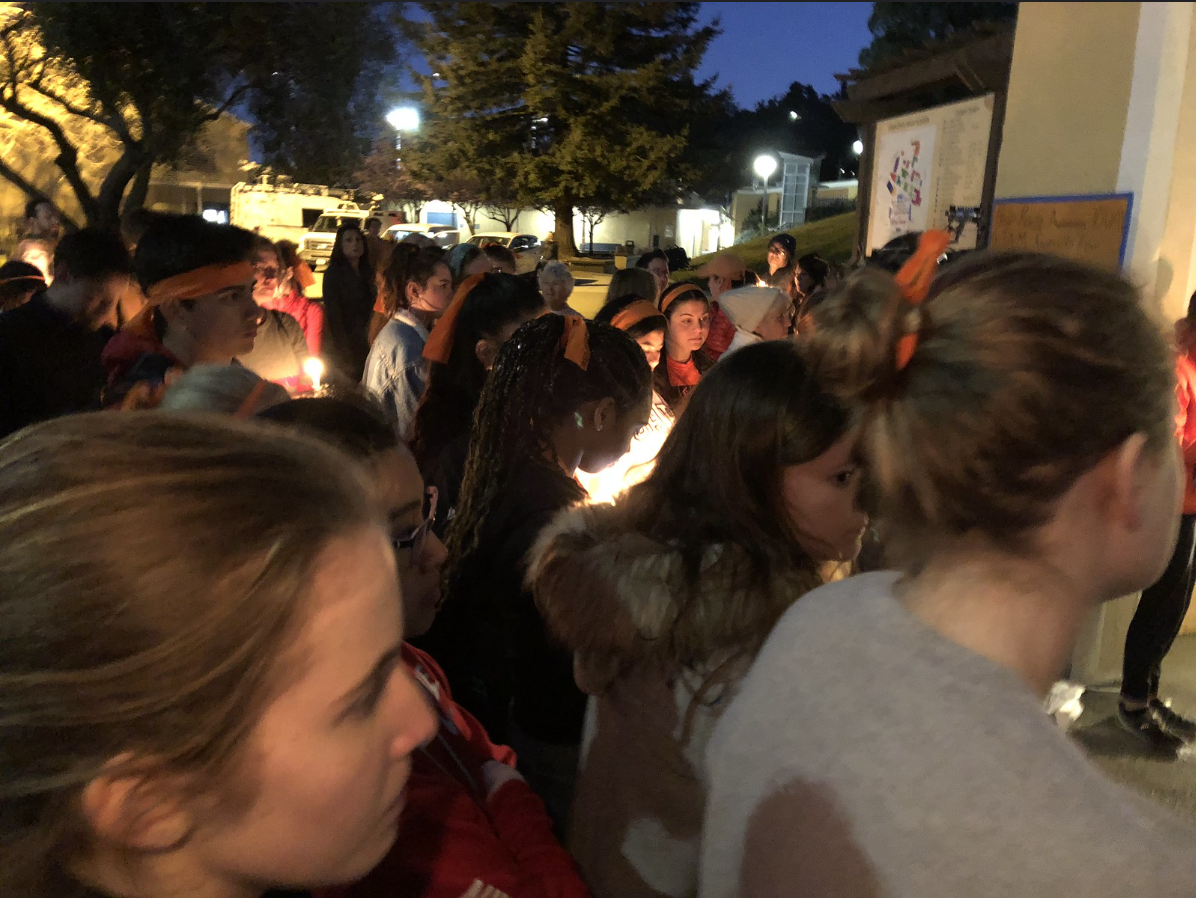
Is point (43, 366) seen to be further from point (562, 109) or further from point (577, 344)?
point (562, 109)

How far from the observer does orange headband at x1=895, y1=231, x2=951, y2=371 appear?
99 cm

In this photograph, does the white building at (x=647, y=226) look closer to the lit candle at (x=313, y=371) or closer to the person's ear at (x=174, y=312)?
the lit candle at (x=313, y=371)

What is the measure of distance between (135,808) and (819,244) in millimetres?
22604

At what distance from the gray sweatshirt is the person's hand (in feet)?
1.74

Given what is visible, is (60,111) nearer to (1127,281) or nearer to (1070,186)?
(1070,186)

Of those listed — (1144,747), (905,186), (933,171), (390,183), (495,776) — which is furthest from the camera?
(390,183)

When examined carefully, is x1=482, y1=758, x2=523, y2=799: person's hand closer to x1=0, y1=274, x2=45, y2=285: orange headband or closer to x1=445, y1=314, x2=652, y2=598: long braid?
x1=445, y1=314, x2=652, y2=598: long braid

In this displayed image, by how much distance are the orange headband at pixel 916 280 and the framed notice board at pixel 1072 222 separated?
7.60 ft

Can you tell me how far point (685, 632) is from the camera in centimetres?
132

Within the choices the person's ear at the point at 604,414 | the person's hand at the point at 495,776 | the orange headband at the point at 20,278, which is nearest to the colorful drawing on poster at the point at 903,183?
the person's ear at the point at 604,414

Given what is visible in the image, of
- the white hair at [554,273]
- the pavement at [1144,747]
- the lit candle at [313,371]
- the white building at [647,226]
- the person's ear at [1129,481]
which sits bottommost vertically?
the pavement at [1144,747]

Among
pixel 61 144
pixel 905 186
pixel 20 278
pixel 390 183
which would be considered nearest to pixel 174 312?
pixel 20 278

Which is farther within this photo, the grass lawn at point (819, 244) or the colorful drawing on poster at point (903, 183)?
the grass lawn at point (819, 244)

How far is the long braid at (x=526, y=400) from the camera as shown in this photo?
81.4 inches
